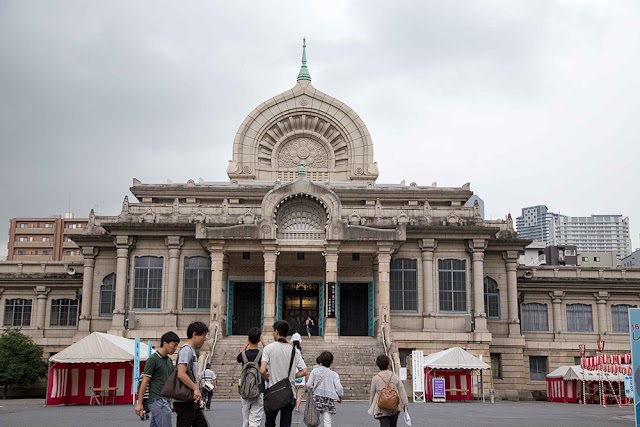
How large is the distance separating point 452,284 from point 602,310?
475 inches

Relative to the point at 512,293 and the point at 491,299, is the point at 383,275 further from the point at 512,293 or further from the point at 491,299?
the point at 512,293

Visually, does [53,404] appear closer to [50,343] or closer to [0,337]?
[0,337]

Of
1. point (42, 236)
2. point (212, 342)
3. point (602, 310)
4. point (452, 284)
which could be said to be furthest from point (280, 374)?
point (42, 236)

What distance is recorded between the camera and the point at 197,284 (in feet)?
145

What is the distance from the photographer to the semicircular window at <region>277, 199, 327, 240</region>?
139 ft

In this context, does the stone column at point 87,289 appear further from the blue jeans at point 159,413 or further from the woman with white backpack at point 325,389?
the blue jeans at point 159,413

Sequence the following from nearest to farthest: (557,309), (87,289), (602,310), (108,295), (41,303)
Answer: (87,289) → (108,295) → (557,309) → (602,310) → (41,303)

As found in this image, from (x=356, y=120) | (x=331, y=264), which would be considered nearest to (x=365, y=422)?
(x=331, y=264)

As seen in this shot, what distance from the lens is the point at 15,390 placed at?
150 feet

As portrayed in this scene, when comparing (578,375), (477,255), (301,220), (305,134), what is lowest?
(578,375)

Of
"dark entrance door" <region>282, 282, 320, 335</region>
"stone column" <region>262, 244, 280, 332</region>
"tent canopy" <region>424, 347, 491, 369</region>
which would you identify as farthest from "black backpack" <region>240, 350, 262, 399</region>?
"dark entrance door" <region>282, 282, 320, 335</region>

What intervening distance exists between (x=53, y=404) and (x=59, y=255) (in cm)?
8428

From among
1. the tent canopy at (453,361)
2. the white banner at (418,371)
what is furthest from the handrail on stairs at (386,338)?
the white banner at (418,371)

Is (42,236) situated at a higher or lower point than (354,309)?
higher
